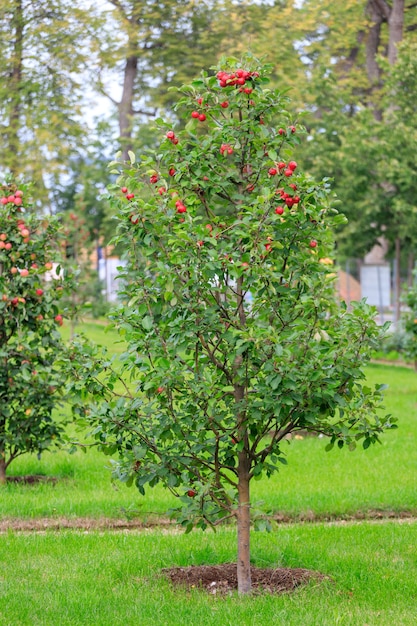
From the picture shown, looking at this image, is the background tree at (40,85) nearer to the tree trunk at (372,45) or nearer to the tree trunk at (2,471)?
the tree trunk at (372,45)

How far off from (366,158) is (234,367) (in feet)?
69.1

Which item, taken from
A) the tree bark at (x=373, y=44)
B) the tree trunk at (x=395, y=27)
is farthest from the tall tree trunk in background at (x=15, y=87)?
the tree bark at (x=373, y=44)

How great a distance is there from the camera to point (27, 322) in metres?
9.48

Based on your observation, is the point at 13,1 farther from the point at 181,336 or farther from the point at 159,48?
the point at 181,336

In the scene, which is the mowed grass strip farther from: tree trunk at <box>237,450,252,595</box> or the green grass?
the green grass

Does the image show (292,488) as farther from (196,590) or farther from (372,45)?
(372,45)

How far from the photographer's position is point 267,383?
221 inches

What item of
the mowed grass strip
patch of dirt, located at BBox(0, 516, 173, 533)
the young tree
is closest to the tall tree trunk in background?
the mowed grass strip

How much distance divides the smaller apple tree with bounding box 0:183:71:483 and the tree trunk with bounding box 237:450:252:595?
349 centimetres

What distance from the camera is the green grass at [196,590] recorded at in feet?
18.1

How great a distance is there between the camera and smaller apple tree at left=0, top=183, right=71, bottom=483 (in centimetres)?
930

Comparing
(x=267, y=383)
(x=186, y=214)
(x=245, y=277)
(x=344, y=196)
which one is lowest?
(x=267, y=383)

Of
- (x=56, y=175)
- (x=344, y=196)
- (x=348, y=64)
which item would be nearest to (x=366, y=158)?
(x=344, y=196)

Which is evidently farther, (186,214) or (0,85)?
(0,85)
